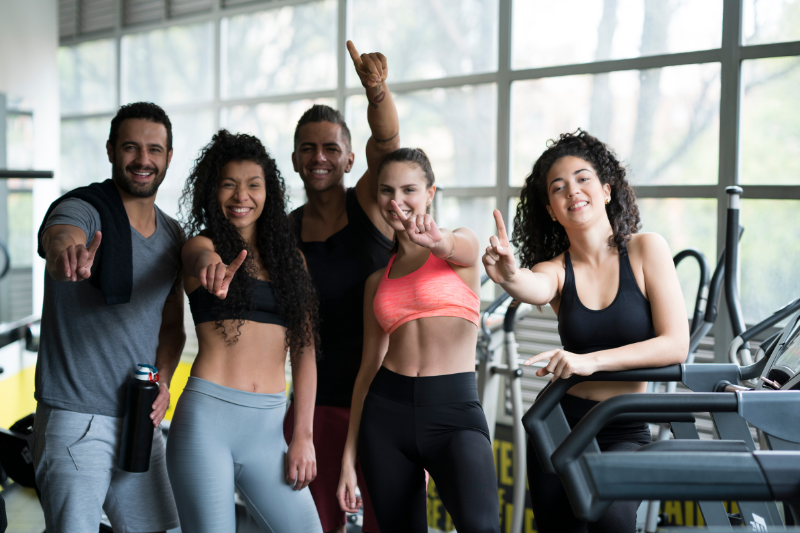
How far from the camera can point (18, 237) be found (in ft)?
16.2

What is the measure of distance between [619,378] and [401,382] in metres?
0.59

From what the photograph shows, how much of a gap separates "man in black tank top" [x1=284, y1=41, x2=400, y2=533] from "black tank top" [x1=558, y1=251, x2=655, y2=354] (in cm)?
77

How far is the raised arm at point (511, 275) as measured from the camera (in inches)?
60.1

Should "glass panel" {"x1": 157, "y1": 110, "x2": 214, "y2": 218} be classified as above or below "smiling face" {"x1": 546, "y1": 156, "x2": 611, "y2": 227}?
above

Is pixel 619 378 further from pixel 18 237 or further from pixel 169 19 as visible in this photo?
pixel 169 19

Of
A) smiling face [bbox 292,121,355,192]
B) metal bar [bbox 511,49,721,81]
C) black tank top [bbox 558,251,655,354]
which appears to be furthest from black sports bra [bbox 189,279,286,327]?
metal bar [bbox 511,49,721,81]

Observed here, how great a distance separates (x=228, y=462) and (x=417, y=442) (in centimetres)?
57

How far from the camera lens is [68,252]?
1.56 meters

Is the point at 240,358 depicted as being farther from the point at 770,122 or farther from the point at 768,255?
the point at 770,122

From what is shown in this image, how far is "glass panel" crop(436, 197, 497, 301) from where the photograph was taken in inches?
165

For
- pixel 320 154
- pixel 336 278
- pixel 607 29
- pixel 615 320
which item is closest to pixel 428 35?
pixel 607 29

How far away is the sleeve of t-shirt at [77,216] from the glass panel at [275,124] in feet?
10.4

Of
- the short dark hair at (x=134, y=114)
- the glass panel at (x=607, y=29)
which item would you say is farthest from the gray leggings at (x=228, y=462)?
the glass panel at (x=607, y=29)

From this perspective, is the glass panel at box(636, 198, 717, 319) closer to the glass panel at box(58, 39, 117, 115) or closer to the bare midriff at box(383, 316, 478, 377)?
the bare midriff at box(383, 316, 478, 377)
